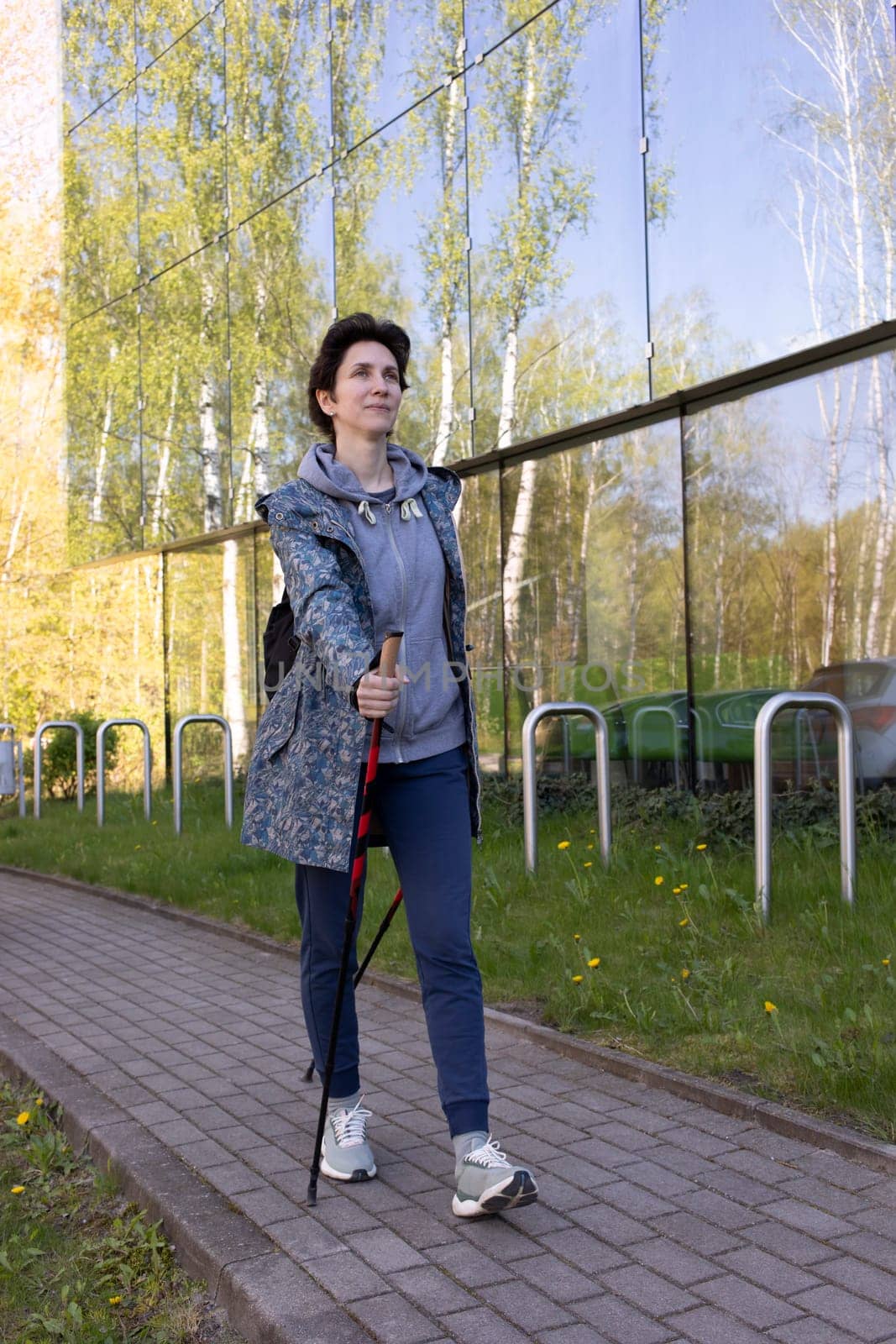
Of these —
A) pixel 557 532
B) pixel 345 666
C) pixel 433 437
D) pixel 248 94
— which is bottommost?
pixel 345 666

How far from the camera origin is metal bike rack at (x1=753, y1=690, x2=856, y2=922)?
5.73 meters

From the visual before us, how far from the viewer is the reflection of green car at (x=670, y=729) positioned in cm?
1016

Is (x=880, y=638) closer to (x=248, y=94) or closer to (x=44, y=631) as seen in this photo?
(x=248, y=94)

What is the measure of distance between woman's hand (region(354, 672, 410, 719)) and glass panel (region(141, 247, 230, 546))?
46.9 feet

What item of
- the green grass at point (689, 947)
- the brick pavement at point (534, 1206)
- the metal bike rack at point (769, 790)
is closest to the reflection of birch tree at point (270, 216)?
the green grass at point (689, 947)

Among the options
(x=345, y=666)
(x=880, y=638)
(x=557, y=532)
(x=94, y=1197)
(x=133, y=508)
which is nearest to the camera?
(x=345, y=666)

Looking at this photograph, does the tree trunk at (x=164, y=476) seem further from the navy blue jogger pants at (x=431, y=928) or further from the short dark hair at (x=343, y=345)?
the navy blue jogger pants at (x=431, y=928)

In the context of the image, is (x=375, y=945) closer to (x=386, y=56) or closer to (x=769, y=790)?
(x=769, y=790)

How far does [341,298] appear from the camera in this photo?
48.4ft

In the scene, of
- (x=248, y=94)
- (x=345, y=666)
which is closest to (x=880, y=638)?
(x=345, y=666)

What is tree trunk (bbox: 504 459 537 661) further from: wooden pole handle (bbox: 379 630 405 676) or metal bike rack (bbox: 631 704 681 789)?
wooden pole handle (bbox: 379 630 405 676)

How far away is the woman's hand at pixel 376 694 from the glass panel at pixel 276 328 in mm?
12205

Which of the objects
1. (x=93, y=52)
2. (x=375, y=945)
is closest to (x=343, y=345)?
(x=375, y=945)

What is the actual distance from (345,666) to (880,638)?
636cm
